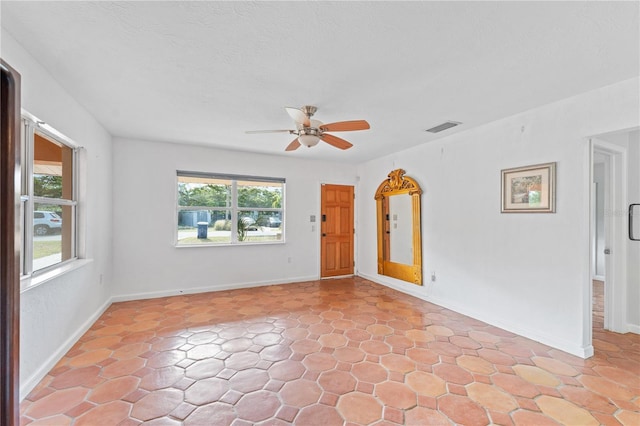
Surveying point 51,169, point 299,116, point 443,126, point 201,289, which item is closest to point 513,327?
point 443,126

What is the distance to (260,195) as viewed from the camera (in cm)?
555

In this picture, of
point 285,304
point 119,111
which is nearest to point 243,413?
point 285,304

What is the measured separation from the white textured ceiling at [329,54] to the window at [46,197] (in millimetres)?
570

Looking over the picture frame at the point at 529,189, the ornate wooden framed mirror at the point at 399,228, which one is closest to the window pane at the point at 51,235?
the ornate wooden framed mirror at the point at 399,228

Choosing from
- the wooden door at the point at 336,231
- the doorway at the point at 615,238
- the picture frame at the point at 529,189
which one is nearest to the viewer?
the picture frame at the point at 529,189

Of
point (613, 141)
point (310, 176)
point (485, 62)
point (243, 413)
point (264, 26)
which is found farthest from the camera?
point (310, 176)

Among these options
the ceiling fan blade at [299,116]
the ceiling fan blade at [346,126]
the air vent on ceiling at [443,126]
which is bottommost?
the ceiling fan blade at [346,126]

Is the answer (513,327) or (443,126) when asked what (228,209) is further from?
(513,327)

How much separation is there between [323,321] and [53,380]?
8.37ft

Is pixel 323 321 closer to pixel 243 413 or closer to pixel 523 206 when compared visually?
pixel 243 413

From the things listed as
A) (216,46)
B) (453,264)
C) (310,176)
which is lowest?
(453,264)

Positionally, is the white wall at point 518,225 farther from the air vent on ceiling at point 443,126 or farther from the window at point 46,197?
the window at point 46,197

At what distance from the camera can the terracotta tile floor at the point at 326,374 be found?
76.6 inches

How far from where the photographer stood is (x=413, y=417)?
1.92 meters
